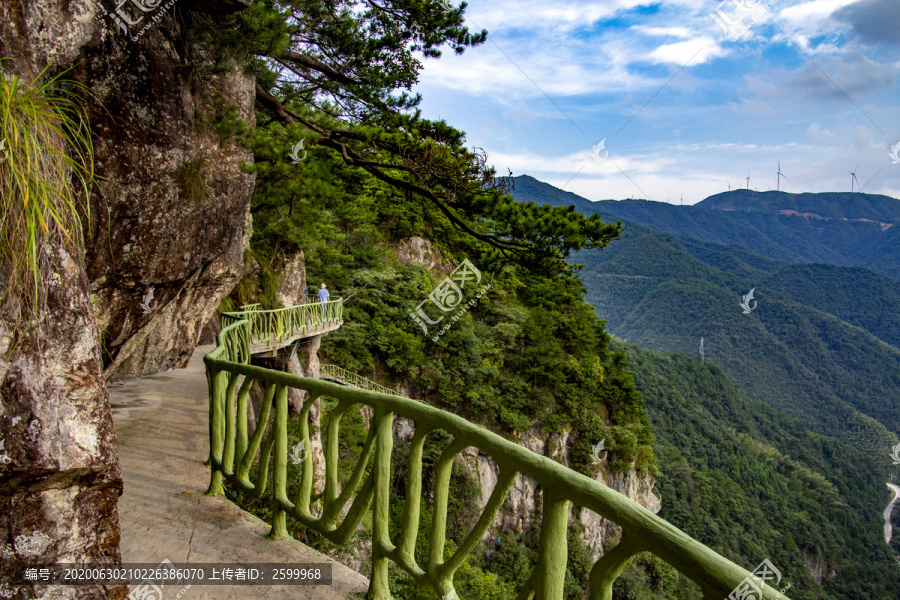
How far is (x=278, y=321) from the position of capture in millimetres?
11305

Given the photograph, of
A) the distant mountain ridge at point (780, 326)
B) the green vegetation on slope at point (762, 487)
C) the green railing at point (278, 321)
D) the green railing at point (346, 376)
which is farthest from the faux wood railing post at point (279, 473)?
the distant mountain ridge at point (780, 326)

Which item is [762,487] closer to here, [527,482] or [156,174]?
[527,482]

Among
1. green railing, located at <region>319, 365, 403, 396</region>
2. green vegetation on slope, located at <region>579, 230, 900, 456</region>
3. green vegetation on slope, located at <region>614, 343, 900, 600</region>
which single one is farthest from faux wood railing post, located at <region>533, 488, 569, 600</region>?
green vegetation on slope, located at <region>579, 230, 900, 456</region>

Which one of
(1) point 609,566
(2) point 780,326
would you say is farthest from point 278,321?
(2) point 780,326

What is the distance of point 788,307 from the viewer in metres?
125

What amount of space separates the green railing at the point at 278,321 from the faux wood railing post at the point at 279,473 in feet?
22.4

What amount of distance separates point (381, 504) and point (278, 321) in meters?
9.92

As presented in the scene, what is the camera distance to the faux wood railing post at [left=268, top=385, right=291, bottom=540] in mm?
2740

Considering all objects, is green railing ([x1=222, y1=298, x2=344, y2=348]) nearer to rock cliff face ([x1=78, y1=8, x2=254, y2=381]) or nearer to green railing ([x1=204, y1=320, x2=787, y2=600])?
rock cliff face ([x1=78, y1=8, x2=254, y2=381])

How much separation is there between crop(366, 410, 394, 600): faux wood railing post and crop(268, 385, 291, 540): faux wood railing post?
77 centimetres

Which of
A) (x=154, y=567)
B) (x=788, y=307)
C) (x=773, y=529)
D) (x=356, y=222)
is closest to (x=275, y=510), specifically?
(x=154, y=567)

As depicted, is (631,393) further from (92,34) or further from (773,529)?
(773,529)

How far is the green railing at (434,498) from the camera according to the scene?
4.01ft

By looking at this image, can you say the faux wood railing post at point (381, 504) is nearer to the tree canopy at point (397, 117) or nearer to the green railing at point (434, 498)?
the green railing at point (434, 498)
